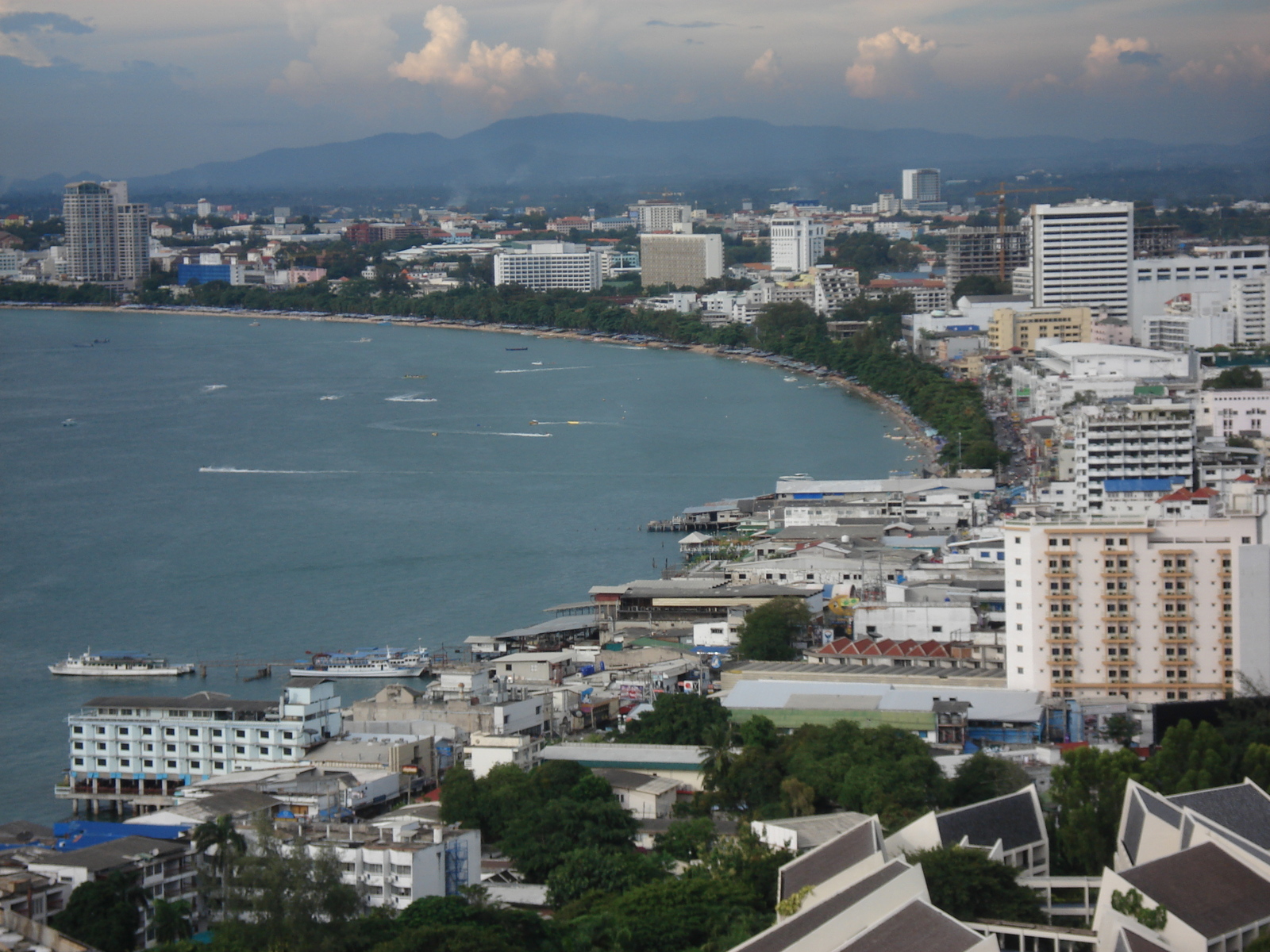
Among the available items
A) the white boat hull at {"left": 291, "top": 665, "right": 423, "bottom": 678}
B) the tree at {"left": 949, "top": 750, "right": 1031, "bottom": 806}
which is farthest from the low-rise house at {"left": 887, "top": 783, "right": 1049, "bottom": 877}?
the white boat hull at {"left": 291, "top": 665, "right": 423, "bottom": 678}

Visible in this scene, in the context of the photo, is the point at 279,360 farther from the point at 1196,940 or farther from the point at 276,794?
the point at 1196,940

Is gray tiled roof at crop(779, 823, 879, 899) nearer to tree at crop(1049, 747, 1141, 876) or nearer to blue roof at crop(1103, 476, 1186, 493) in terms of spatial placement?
tree at crop(1049, 747, 1141, 876)

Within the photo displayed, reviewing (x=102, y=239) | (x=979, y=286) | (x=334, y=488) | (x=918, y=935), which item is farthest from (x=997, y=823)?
(x=102, y=239)

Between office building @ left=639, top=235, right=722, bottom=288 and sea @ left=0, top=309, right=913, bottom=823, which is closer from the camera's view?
sea @ left=0, top=309, right=913, bottom=823

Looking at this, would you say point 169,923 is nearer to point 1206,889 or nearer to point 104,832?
point 104,832

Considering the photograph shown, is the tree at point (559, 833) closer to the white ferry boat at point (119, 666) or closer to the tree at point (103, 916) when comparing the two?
the tree at point (103, 916)
